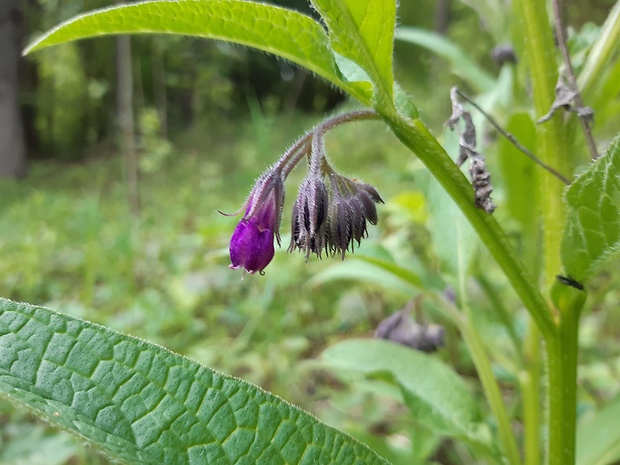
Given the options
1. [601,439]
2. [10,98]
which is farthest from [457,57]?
[10,98]

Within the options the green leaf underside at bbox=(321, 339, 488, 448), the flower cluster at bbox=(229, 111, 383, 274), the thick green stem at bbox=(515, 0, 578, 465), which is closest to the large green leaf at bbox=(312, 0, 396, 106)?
the flower cluster at bbox=(229, 111, 383, 274)

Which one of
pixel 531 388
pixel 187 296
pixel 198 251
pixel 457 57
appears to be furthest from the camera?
pixel 198 251

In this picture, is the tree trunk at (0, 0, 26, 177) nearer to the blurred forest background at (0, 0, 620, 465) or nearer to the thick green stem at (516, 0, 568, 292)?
the blurred forest background at (0, 0, 620, 465)

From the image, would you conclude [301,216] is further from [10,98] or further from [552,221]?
[10,98]

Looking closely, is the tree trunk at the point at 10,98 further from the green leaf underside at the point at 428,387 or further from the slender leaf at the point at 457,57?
the green leaf underside at the point at 428,387

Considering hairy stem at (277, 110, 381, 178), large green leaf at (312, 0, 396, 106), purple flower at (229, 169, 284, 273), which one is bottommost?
purple flower at (229, 169, 284, 273)

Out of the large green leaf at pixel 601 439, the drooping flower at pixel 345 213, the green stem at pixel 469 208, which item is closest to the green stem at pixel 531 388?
the large green leaf at pixel 601 439
